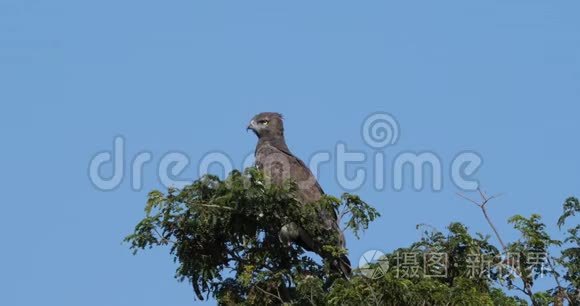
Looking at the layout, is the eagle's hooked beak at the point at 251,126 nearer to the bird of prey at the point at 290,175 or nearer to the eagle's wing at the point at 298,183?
the bird of prey at the point at 290,175

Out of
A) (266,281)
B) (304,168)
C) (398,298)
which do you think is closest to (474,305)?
(398,298)

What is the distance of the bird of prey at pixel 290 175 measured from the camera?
19.5 metres

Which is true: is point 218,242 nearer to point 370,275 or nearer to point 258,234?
point 258,234

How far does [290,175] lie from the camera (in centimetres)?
2230

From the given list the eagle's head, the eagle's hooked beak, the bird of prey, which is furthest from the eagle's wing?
the eagle's hooked beak

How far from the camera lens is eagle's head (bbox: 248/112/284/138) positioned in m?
24.4

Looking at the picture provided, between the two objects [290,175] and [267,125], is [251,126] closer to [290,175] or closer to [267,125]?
[267,125]

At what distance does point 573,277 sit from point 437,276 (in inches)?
60.3

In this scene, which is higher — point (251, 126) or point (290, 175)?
point (251, 126)

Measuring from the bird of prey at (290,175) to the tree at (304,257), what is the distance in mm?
146

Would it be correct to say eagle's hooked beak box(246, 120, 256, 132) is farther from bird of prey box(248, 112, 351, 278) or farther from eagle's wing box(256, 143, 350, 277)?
eagle's wing box(256, 143, 350, 277)

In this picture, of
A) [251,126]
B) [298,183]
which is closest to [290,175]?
[298,183]

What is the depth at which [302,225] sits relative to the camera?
19406mm

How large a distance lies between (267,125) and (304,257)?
209 inches
